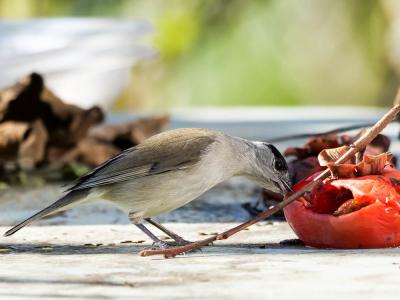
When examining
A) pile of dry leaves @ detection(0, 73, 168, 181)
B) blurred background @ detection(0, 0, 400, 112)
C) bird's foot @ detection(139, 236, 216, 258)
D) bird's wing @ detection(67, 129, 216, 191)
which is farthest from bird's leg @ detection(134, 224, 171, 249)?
blurred background @ detection(0, 0, 400, 112)

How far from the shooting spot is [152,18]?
1470 cm

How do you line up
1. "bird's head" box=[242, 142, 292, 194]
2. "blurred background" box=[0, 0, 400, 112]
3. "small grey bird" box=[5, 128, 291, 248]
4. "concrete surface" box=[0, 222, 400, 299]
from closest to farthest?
"concrete surface" box=[0, 222, 400, 299], "small grey bird" box=[5, 128, 291, 248], "bird's head" box=[242, 142, 292, 194], "blurred background" box=[0, 0, 400, 112]

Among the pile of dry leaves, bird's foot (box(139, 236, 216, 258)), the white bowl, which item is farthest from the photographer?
the white bowl

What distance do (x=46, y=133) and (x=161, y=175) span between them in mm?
3076

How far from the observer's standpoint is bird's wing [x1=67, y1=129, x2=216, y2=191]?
474 centimetres

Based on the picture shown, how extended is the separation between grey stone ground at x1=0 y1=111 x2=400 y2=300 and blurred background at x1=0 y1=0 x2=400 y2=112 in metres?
8.52

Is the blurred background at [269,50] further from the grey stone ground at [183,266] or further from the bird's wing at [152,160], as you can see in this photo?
the bird's wing at [152,160]

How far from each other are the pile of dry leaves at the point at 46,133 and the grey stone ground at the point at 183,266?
177 centimetres

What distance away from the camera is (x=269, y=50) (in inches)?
569

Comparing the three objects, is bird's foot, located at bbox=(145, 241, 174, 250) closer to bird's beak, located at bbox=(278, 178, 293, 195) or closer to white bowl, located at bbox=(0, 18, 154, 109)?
bird's beak, located at bbox=(278, 178, 293, 195)

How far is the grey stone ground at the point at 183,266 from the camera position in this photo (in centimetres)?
366

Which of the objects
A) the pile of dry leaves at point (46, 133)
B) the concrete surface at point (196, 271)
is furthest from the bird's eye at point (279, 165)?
the pile of dry leaves at point (46, 133)

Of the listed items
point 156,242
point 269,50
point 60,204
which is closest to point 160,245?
point 156,242

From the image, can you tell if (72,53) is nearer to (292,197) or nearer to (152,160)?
(152,160)
